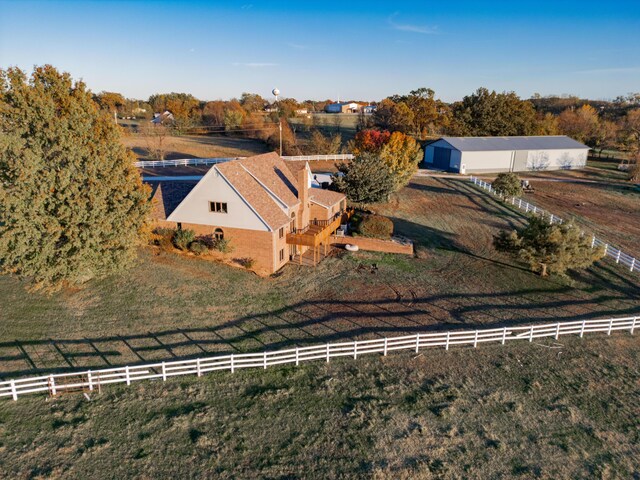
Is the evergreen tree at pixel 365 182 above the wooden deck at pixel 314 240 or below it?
above

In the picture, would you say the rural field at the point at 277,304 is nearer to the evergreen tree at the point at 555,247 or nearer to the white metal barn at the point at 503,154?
the evergreen tree at the point at 555,247

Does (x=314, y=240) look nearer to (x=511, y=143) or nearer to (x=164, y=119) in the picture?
(x=511, y=143)

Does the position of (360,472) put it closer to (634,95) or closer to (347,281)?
(347,281)

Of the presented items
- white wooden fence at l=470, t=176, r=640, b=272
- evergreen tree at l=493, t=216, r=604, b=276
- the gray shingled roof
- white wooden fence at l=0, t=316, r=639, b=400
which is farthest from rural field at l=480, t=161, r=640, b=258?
white wooden fence at l=0, t=316, r=639, b=400

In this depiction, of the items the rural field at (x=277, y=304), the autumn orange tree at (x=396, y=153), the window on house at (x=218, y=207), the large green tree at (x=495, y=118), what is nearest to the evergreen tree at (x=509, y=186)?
the autumn orange tree at (x=396, y=153)

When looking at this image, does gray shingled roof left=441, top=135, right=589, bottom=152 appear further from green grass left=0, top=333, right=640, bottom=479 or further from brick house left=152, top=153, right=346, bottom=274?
green grass left=0, top=333, right=640, bottom=479

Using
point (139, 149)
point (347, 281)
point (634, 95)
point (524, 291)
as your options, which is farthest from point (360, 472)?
point (634, 95)
